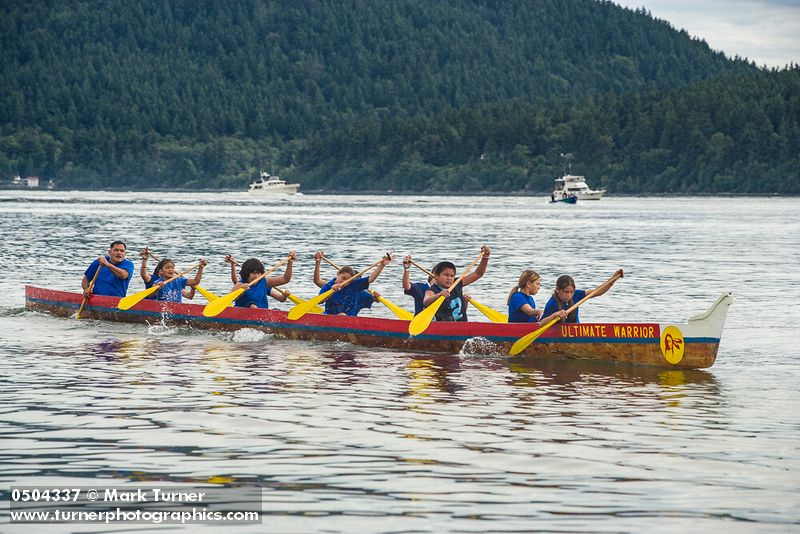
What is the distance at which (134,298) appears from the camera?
2741 cm

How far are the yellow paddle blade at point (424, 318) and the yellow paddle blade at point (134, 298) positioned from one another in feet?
21.1

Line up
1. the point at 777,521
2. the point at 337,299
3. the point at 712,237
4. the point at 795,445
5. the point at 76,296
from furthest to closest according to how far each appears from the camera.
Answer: the point at 712,237
the point at 76,296
the point at 337,299
the point at 795,445
the point at 777,521

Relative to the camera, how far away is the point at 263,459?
1417cm

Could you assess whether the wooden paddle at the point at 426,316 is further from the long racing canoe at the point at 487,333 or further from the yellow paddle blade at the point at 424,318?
the long racing canoe at the point at 487,333

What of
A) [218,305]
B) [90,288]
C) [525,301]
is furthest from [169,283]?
[525,301]

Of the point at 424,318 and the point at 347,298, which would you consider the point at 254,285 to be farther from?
the point at 424,318

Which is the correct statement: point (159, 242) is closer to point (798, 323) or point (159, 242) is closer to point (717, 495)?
point (798, 323)

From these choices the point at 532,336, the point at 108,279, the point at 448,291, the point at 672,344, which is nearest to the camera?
the point at 672,344

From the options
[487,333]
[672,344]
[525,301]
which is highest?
[525,301]

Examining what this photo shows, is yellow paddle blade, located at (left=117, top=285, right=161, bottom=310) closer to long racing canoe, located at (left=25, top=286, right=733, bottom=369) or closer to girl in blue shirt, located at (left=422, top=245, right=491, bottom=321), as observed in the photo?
long racing canoe, located at (left=25, top=286, right=733, bottom=369)

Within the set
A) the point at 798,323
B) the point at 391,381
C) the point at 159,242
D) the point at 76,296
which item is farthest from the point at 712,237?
the point at 391,381

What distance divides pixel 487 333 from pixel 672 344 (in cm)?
324

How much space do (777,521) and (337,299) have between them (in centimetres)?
1437

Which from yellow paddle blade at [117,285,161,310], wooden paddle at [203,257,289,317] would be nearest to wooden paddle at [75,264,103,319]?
yellow paddle blade at [117,285,161,310]
